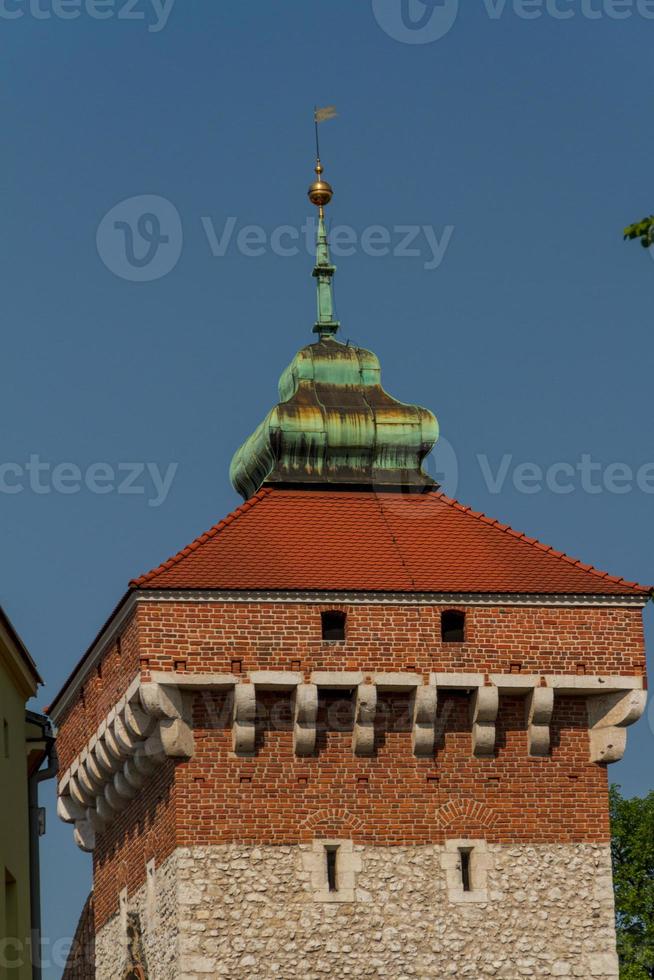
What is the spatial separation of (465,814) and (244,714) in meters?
2.82

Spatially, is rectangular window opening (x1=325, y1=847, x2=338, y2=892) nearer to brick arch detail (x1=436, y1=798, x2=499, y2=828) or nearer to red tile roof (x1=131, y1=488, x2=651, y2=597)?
brick arch detail (x1=436, y1=798, x2=499, y2=828)

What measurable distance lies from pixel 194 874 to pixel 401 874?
7.64 feet

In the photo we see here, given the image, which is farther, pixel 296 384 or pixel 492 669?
pixel 296 384

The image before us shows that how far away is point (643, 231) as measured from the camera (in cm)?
1889

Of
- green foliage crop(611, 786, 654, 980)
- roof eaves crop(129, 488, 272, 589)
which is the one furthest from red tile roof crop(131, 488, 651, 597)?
green foliage crop(611, 786, 654, 980)

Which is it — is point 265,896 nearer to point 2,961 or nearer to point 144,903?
point 144,903

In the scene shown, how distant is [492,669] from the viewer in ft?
106

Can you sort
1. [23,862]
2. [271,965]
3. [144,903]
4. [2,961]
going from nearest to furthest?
1. [2,961]
2. [23,862]
3. [271,965]
4. [144,903]

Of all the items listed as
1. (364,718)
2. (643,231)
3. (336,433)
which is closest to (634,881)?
(336,433)

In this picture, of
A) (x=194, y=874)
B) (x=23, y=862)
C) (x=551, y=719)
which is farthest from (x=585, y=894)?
(x=23, y=862)

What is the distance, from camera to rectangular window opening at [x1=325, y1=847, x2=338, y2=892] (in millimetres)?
31625

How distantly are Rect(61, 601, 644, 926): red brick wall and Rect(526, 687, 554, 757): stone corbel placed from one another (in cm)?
16

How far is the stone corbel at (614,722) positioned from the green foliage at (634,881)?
12.9m

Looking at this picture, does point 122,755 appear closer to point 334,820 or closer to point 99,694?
point 99,694
